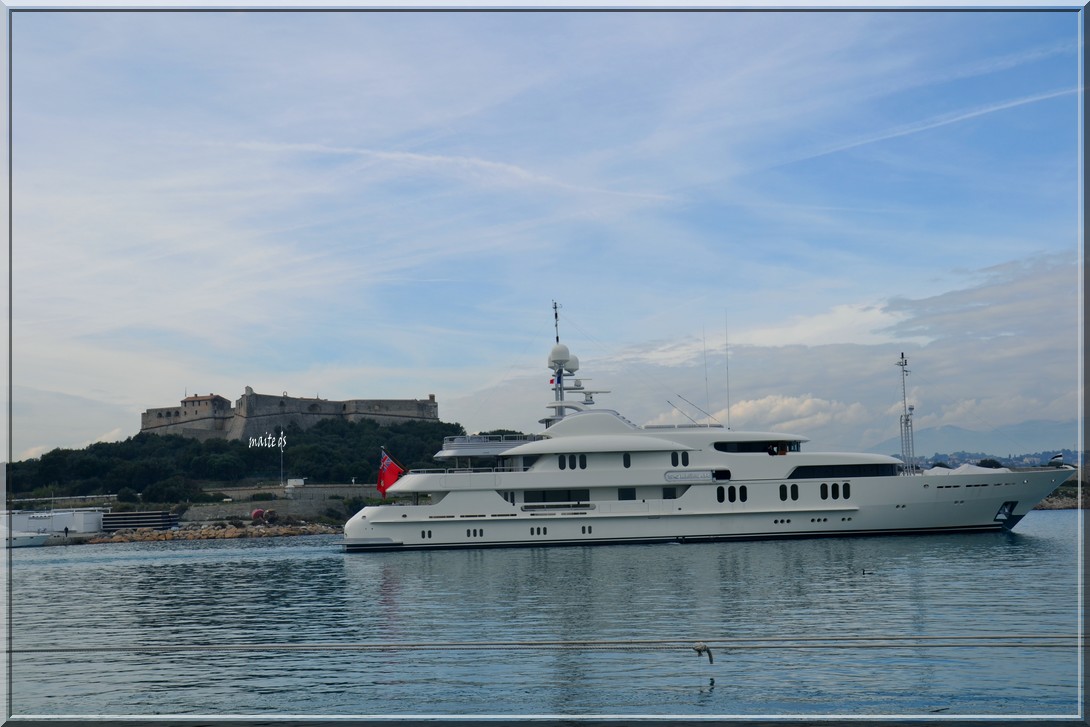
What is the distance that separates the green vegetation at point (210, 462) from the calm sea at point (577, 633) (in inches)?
1661

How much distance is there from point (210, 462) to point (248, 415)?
1052cm

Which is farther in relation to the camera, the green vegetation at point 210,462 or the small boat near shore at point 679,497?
the green vegetation at point 210,462

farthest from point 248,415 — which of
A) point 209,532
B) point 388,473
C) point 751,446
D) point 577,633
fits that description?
point 577,633

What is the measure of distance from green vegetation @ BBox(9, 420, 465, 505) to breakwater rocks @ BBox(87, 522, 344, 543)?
7895 millimetres

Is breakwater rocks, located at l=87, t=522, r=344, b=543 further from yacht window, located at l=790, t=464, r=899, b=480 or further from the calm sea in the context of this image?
yacht window, located at l=790, t=464, r=899, b=480

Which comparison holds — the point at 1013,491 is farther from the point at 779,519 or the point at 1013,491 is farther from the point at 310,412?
the point at 310,412

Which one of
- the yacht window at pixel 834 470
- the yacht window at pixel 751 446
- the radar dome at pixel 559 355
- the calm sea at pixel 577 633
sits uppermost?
the radar dome at pixel 559 355

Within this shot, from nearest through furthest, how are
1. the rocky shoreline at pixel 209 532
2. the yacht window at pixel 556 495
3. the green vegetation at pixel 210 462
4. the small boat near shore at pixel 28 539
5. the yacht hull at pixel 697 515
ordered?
the yacht hull at pixel 697 515 → the yacht window at pixel 556 495 → the small boat near shore at pixel 28 539 → the rocky shoreline at pixel 209 532 → the green vegetation at pixel 210 462

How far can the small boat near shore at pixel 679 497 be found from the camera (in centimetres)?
3500

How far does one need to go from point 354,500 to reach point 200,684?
59094mm

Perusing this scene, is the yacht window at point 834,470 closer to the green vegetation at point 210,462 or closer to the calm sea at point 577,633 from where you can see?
the calm sea at point 577,633

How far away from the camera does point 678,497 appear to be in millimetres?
35406

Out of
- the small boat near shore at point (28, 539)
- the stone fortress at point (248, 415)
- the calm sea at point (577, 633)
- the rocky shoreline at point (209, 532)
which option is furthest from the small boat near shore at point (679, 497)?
the stone fortress at point (248, 415)

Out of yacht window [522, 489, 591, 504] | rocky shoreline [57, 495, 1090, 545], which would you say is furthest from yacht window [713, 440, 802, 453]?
rocky shoreline [57, 495, 1090, 545]
